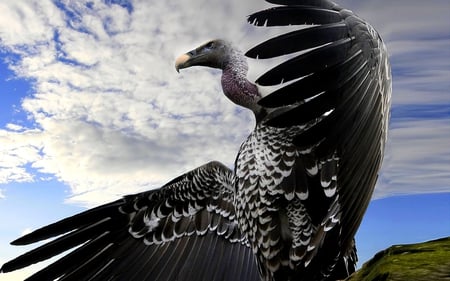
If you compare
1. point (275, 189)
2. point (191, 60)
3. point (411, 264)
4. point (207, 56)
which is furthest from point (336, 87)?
point (191, 60)

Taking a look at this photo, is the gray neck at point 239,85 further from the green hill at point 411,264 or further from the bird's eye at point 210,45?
the green hill at point 411,264

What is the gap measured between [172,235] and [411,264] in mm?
3453

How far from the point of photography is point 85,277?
222 inches

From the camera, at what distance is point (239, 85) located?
5.07 metres

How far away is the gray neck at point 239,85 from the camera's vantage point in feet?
16.1

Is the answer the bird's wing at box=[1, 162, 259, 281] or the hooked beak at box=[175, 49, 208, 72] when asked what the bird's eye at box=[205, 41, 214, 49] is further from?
the bird's wing at box=[1, 162, 259, 281]

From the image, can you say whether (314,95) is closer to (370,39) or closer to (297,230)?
(370,39)

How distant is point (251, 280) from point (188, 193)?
113cm

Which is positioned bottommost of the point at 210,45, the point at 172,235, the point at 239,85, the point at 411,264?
the point at 411,264

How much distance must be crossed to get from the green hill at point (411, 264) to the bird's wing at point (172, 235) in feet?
8.98

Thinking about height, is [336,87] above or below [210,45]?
below

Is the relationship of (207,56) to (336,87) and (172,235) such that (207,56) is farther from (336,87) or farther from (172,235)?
(336,87)

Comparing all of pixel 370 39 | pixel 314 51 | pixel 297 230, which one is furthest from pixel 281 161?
pixel 314 51

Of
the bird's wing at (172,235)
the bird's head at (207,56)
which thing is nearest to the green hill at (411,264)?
the bird's wing at (172,235)
